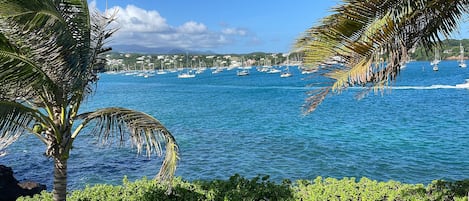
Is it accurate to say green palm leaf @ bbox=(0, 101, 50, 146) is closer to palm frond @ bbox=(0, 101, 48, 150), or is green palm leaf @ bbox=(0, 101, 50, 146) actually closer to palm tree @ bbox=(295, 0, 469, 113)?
palm frond @ bbox=(0, 101, 48, 150)

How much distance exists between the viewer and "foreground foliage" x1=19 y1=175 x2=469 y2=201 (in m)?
7.82

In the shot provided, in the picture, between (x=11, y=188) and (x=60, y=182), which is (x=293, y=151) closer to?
(x=11, y=188)

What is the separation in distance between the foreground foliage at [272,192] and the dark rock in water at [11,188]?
215 inches

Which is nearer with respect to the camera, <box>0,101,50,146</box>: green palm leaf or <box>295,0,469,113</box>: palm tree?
<box>295,0,469,113</box>: palm tree

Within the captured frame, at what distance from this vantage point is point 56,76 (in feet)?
17.5

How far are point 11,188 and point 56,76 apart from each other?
966 centimetres

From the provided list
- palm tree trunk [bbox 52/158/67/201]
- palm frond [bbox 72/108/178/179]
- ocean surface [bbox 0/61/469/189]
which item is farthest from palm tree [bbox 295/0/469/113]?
ocean surface [bbox 0/61/469/189]

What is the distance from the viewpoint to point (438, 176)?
15.5 metres

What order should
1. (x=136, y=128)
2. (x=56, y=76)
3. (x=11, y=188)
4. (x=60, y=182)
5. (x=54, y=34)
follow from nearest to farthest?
(x=54, y=34) < (x=56, y=76) < (x=136, y=128) < (x=60, y=182) < (x=11, y=188)

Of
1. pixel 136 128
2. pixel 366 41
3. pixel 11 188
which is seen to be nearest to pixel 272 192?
pixel 136 128

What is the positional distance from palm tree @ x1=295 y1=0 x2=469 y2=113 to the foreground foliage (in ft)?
12.5

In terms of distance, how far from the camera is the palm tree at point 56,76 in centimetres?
484

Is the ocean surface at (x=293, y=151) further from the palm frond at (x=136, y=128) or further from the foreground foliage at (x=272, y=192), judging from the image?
the palm frond at (x=136, y=128)

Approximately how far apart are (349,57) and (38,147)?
72.8 feet
